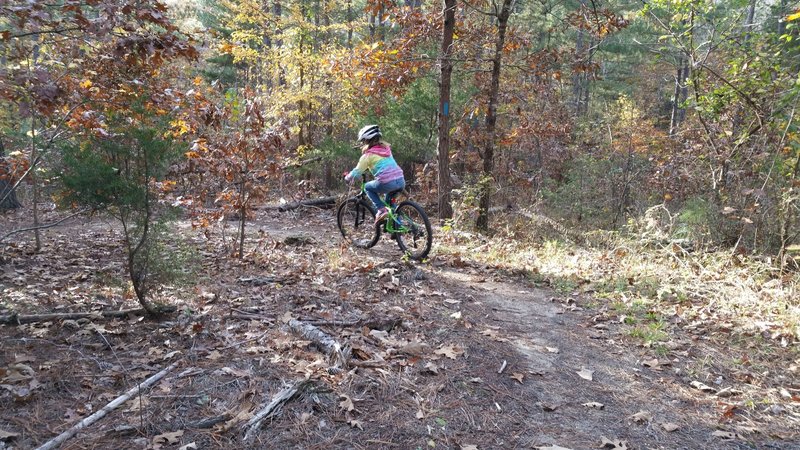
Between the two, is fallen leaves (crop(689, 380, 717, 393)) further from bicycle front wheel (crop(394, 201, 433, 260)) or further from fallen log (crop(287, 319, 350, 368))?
bicycle front wheel (crop(394, 201, 433, 260))

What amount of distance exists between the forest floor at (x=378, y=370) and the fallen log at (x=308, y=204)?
266 inches

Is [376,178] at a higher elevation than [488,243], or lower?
higher

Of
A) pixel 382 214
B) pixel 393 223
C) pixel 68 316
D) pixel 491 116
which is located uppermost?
pixel 491 116

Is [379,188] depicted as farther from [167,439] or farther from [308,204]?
[308,204]

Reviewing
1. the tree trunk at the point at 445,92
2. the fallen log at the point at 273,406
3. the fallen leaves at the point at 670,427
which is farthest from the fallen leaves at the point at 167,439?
the tree trunk at the point at 445,92

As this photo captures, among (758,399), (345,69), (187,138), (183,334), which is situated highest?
(345,69)

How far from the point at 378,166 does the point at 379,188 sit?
1.10 ft

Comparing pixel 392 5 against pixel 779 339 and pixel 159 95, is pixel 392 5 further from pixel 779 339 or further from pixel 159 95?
pixel 779 339

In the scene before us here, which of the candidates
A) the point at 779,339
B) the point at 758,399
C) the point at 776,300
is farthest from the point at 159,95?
the point at 776,300

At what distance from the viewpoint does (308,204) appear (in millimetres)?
13695

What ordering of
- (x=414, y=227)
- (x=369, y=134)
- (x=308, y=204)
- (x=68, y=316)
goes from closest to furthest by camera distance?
1. (x=68, y=316)
2. (x=414, y=227)
3. (x=369, y=134)
4. (x=308, y=204)

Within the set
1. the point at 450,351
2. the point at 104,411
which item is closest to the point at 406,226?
the point at 450,351

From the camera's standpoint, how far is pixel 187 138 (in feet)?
23.4

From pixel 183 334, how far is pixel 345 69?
665 cm
